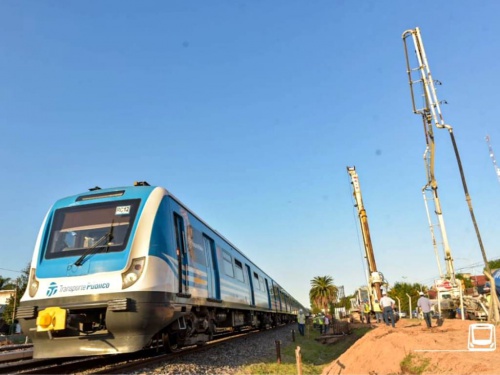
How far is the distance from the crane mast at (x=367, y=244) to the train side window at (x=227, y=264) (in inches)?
454

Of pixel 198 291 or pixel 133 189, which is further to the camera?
pixel 198 291

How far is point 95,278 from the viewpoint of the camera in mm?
6945

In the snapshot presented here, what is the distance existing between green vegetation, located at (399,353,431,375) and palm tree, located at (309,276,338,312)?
6583 centimetres

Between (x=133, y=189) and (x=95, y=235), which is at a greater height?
(x=133, y=189)

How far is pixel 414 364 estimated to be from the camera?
28.2 feet

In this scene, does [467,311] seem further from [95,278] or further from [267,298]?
[95,278]

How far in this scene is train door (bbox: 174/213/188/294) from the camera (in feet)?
26.4

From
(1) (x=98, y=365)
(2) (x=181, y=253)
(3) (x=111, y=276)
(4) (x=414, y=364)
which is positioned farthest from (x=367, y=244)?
(3) (x=111, y=276)

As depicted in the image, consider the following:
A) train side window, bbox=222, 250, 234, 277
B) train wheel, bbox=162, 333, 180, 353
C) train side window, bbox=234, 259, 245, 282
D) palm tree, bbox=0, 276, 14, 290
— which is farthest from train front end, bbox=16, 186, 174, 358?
palm tree, bbox=0, 276, 14, 290

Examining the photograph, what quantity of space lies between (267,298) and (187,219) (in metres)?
13.4

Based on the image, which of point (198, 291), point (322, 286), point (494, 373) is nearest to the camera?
point (494, 373)

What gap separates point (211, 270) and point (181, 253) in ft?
8.25

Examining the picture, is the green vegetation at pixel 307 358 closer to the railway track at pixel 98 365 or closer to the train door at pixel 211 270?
the railway track at pixel 98 365

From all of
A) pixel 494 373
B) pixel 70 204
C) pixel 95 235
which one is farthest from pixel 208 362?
pixel 494 373
